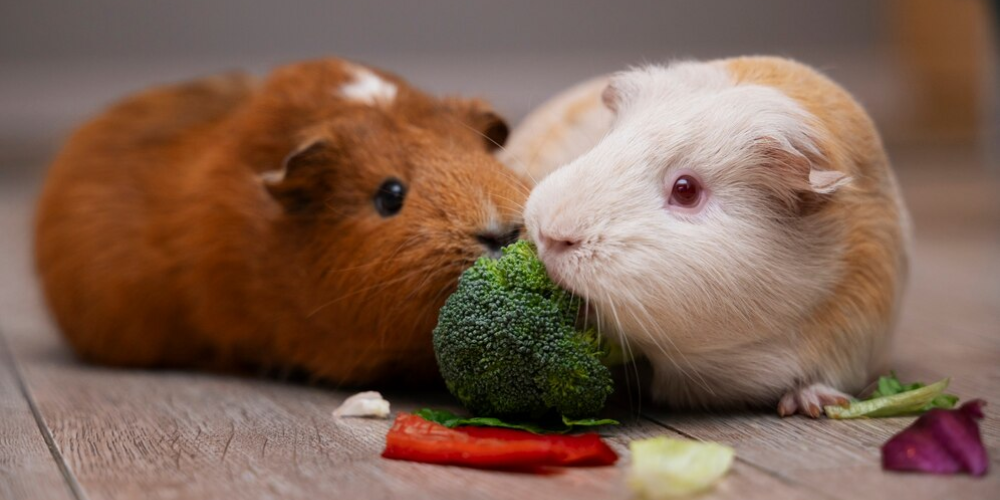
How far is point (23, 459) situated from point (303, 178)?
3.04ft

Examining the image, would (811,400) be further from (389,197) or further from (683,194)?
(389,197)

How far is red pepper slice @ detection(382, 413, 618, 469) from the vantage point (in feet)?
6.30

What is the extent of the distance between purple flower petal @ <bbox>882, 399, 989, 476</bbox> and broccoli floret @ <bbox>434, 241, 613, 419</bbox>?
0.56 metres

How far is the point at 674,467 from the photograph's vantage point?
1759mm

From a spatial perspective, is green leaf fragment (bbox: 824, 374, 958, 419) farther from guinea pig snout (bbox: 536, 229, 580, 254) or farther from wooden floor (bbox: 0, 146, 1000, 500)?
guinea pig snout (bbox: 536, 229, 580, 254)

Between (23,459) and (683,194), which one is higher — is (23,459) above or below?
below

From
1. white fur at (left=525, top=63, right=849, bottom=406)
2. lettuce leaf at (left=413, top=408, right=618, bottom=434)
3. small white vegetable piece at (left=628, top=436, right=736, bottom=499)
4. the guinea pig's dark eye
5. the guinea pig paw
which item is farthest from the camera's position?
the guinea pig's dark eye

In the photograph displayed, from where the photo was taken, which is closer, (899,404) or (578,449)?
(578,449)

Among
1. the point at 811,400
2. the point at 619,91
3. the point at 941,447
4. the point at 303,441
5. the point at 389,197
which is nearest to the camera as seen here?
the point at 941,447

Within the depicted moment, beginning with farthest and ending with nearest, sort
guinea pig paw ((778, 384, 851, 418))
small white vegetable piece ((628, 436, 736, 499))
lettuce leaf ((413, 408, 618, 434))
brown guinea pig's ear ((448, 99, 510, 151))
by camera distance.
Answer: brown guinea pig's ear ((448, 99, 510, 151))
guinea pig paw ((778, 384, 851, 418))
lettuce leaf ((413, 408, 618, 434))
small white vegetable piece ((628, 436, 736, 499))

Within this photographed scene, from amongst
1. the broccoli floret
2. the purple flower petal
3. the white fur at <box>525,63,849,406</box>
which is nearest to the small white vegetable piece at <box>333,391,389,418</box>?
the broccoli floret

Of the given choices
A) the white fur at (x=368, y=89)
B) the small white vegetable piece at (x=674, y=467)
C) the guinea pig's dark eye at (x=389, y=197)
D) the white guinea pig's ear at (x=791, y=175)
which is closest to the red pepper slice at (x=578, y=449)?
the small white vegetable piece at (x=674, y=467)

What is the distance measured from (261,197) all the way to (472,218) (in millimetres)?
695

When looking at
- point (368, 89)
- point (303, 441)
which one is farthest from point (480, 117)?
point (303, 441)
